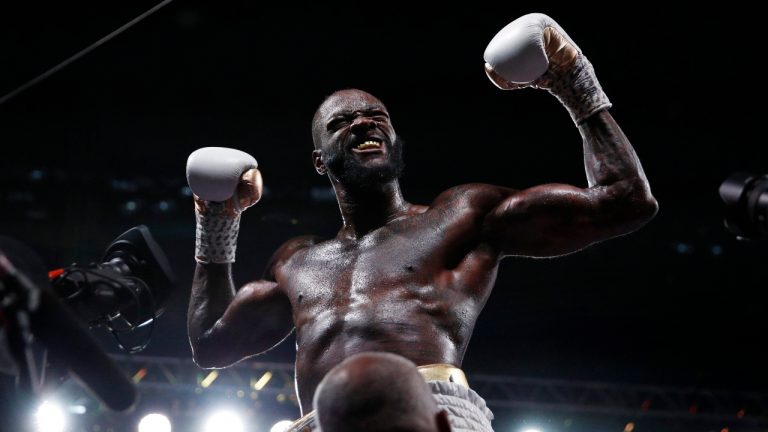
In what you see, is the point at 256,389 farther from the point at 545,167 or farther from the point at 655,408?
the point at 655,408

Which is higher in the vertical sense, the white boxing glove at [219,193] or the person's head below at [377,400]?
the person's head below at [377,400]

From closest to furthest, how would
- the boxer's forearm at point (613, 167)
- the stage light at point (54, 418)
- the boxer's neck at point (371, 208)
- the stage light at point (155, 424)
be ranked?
1. the boxer's forearm at point (613, 167)
2. the boxer's neck at point (371, 208)
3. the stage light at point (54, 418)
4. the stage light at point (155, 424)

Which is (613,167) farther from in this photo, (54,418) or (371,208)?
(54,418)

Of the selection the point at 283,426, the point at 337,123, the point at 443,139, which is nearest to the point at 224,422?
the point at 443,139

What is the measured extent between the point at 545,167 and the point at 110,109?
3038mm

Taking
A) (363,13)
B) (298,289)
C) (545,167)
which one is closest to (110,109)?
(363,13)

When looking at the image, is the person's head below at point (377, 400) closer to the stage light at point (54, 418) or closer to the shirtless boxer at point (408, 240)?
the shirtless boxer at point (408, 240)

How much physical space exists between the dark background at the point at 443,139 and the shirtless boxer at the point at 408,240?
1863 mm

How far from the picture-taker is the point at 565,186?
2.46 m

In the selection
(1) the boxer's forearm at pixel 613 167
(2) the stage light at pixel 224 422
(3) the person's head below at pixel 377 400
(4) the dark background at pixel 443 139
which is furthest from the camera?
(2) the stage light at pixel 224 422

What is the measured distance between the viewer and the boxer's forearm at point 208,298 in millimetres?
2818

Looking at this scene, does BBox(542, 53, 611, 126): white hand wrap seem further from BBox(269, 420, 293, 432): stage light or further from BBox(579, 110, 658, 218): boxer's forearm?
BBox(269, 420, 293, 432): stage light

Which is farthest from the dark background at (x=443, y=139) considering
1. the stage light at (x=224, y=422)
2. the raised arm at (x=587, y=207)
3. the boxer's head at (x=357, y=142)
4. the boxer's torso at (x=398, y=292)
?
the raised arm at (x=587, y=207)

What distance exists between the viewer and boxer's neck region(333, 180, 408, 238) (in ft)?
8.81
